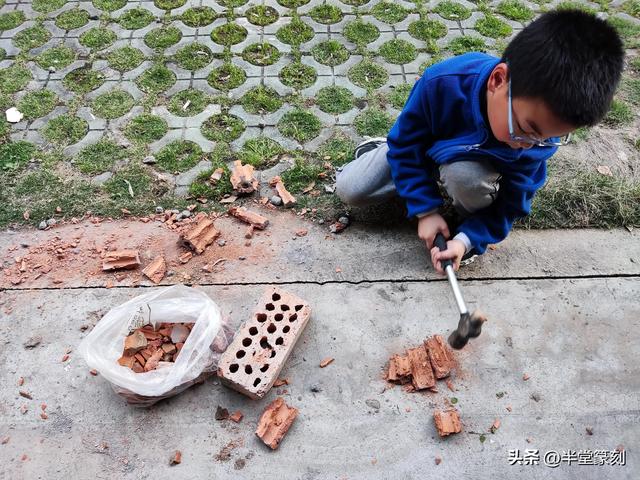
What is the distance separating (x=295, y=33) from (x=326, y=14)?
34 cm

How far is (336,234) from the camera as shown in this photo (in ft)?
9.50

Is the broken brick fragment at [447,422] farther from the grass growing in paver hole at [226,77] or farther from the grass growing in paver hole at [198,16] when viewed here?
the grass growing in paver hole at [198,16]

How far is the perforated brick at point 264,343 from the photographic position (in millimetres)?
2258

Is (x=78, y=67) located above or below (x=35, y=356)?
above

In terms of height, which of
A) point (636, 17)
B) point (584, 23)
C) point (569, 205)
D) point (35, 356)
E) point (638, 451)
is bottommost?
point (35, 356)

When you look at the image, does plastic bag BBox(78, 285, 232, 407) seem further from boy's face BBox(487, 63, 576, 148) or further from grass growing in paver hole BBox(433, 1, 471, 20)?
grass growing in paver hole BBox(433, 1, 471, 20)

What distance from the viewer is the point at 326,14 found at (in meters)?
4.14

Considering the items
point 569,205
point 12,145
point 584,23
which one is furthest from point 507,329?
point 12,145

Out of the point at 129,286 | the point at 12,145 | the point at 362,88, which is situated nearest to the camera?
the point at 129,286

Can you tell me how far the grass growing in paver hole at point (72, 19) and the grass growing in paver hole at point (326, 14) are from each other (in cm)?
170

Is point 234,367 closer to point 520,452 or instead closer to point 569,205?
point 520,452

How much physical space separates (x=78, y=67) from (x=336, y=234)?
7.43 ft

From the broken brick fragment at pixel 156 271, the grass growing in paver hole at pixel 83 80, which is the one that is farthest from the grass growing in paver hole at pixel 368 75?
the broken brick fragment at pixel 156 271

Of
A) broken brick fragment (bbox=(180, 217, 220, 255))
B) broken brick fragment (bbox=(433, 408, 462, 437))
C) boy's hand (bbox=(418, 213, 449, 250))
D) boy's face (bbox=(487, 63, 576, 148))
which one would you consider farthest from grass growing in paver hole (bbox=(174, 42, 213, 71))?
broken brick fragment (bbox=(433, 408, 462, 437))
